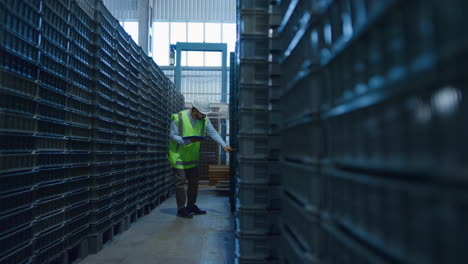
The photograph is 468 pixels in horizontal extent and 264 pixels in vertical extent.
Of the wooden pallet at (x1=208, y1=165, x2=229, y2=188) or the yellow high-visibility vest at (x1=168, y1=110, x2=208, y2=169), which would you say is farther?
the wooden pallet at (x1=208, y1=165, x2=229, y2=188)

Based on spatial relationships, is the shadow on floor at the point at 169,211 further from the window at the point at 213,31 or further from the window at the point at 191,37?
the window at the point at 213,31

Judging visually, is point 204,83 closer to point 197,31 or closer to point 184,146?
point 197,31

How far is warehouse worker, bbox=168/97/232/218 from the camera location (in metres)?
5.46

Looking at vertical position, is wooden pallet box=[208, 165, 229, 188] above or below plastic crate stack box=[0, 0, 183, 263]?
below

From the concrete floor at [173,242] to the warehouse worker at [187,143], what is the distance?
0.48m

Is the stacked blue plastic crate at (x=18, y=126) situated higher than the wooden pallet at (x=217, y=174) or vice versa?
the stacked blue plastic crate at (x=18, y=126)

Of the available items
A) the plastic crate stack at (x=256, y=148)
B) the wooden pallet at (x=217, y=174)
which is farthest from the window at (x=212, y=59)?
the plastic crate stack at (x=256, y=148)

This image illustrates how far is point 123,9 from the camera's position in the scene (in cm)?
1750

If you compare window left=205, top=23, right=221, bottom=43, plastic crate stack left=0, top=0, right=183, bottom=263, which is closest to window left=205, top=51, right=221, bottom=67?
window left=205, top=23, right=221, bottom=43

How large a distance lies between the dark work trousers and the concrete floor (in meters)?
0.31

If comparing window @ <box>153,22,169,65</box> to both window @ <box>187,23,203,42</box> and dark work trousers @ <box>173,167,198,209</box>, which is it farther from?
dark work trousers @ <box>173,167,198,209</box>

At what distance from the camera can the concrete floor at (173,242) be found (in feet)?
11.6

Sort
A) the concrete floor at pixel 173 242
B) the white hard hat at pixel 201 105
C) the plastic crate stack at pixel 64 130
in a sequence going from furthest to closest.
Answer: the white hard hat at pixel 201 105 → the concrete floor at pixel 173 242 → the plastic crate stack at pixel 64 130

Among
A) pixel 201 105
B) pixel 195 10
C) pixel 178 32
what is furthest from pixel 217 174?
pixel 195 10
